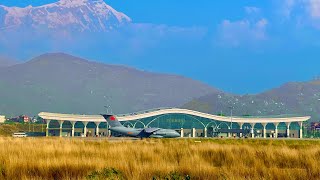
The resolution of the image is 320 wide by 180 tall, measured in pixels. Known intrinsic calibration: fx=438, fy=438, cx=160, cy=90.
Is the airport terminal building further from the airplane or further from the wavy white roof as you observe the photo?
the airplane

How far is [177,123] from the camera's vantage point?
136 m

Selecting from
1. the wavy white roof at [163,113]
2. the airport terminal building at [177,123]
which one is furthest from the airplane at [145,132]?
the airport terminal building at [177,123]

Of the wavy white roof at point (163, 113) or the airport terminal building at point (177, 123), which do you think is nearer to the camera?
the wavy white roof at point (163, 113)

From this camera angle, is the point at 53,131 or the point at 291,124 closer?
the point at 53,131

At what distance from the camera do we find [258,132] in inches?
5527

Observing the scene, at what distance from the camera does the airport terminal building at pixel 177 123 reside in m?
130

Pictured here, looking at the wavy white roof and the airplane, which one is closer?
the airplane

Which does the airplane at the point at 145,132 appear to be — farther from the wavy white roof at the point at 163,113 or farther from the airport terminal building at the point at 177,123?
the airport terminal building at the point at 177,123

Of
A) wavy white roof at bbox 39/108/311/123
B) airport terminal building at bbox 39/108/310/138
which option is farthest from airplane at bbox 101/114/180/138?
airport terminal building at bbox 39/108/310/138

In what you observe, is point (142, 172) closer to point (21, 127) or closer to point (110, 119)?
point (110, 119)

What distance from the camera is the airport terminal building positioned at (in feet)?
426

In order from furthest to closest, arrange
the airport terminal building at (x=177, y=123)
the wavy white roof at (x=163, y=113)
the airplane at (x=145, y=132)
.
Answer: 1. the airport terminal building at (x=177, y=123)
2. the wavy white roof at (x=163, y=113)
3. the airplane at (x=145, y=132)

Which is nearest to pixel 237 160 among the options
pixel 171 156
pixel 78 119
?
pixel 171 156

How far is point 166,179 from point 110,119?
72695 mm
